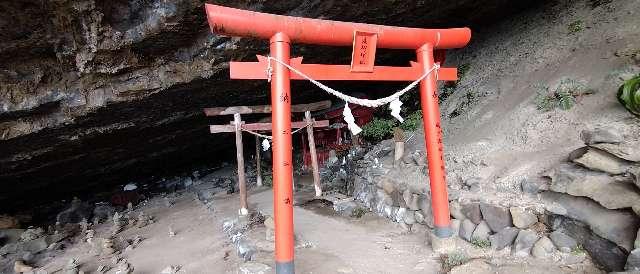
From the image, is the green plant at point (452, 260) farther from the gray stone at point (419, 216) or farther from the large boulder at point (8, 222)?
the large boulder at point (8, 222)

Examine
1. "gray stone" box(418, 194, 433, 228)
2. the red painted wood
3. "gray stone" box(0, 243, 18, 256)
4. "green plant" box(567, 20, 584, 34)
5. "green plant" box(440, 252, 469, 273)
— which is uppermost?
"green plant" box(567, 20, 584, 34)

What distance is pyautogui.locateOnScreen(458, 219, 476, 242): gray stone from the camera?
5.02 metres

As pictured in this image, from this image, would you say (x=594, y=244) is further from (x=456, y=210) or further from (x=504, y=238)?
(x=456, y=210)

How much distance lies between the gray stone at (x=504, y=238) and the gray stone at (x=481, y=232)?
0.11 meters

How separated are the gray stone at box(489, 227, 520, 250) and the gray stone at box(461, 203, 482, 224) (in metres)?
0.33

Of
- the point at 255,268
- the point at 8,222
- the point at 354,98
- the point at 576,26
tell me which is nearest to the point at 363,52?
the point at 354,98

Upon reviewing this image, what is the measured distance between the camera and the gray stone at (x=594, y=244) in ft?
12.1

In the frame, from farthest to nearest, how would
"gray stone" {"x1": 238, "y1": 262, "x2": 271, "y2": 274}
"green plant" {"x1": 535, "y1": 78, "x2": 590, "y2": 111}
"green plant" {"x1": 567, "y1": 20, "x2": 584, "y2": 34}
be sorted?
"green plant" {"x1": 567, "y1": 20, "x2": 584, "y2": 34}
"green plant" {"x1": 535, "y1": 78, "x2": 590, "y2": 111}
"gray stone" {"x1": 238, "y1": 262, "x2": 271, "y2": 274}

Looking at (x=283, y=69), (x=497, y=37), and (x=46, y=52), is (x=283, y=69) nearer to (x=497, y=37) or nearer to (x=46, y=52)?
(x=46, y=52)

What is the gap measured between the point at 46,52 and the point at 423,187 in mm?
7053

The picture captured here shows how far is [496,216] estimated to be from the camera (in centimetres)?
473

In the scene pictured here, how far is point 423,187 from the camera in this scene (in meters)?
6.07

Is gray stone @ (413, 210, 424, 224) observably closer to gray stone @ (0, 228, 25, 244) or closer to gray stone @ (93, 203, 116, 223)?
gray stone @ (93, 203, 116, 223)

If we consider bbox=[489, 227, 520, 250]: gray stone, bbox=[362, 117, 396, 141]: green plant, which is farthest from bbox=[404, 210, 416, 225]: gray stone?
bbox=[362, 117, 396, 141]: green plant
